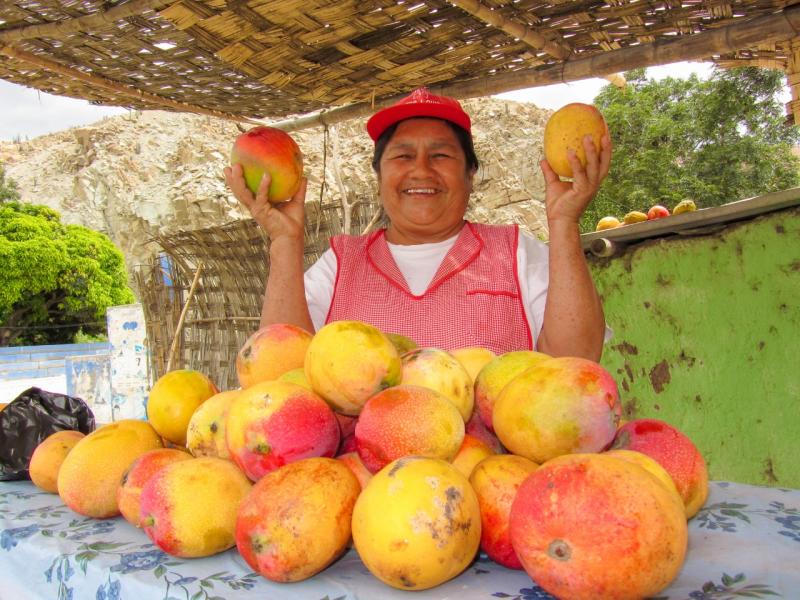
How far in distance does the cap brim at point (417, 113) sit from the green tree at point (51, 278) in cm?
2150

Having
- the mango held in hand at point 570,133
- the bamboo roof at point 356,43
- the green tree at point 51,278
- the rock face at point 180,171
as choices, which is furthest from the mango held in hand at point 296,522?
the rock face at point 180,171

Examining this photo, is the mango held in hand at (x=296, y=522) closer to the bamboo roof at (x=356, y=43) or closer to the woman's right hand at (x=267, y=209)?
the woman's right hand at (x=267, y=209)

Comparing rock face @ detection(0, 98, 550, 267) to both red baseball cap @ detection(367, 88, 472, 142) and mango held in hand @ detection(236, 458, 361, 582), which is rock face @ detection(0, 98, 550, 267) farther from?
mango held in hand @ detection(236, 458, 361, 582)

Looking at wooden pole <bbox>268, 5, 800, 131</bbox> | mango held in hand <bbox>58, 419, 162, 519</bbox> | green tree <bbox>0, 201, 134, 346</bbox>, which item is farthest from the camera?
green tree <bbox>0, 201, 134, 346</bbox>

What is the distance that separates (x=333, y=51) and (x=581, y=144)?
3.92 ft

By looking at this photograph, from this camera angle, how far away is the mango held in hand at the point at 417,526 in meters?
0.80

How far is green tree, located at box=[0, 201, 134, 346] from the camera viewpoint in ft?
66.8

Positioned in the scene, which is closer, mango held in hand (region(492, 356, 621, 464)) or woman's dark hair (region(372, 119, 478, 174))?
mango held in hand (region(492, 356, 621, 464))

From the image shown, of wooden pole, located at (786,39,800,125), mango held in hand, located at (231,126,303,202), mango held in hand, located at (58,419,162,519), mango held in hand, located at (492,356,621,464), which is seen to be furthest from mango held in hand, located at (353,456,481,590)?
wooden pole, located at (786,39,800,125)

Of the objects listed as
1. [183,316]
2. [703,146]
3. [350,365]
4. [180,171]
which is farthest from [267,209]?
[180,171]

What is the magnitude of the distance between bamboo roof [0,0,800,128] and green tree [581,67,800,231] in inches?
595

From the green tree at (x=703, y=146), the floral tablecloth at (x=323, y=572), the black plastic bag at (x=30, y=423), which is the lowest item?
the floral tablecloth at (x=323, y=572)

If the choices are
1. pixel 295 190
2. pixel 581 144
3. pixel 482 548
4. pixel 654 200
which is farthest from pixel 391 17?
pixel 654 200

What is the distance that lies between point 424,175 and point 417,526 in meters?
1.68
